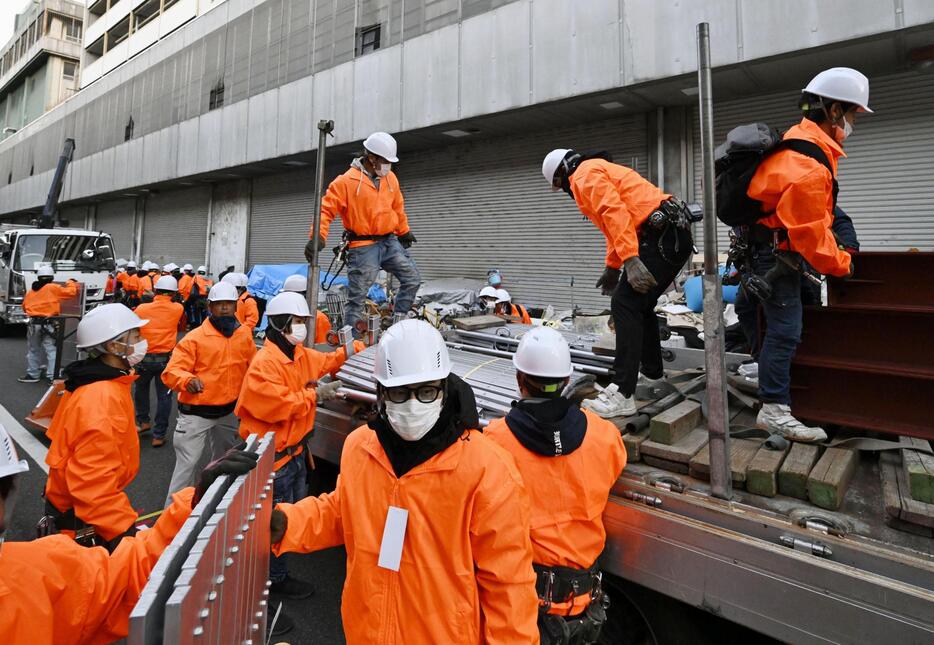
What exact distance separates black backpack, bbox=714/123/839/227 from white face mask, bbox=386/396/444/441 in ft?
7.44

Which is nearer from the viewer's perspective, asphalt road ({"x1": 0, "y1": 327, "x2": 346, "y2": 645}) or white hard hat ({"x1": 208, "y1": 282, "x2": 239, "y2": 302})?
asphalt road ({"x1": 0, "y1": 327, "x2": 346, "y2": 645})

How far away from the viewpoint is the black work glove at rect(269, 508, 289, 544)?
1.94m

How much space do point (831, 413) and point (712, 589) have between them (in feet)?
4.72

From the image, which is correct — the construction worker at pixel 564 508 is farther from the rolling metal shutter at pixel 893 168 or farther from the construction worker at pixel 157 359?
the rolling metal shutter at pixel 893 168

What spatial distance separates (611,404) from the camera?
304 cm

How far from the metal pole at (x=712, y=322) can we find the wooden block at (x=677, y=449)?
27 centimetres

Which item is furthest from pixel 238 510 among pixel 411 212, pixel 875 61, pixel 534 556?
pixel 411 212

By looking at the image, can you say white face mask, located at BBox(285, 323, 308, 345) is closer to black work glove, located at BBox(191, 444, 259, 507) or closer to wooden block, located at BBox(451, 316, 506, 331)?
wooden block, located at BBox(451, 316, 506, 331)

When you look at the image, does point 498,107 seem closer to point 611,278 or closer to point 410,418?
point 611,278

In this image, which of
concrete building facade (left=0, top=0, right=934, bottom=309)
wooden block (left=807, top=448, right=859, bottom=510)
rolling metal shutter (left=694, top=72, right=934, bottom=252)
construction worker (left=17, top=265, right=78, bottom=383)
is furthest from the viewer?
construction worker (left=17, top=265, right=78, bottom=383)

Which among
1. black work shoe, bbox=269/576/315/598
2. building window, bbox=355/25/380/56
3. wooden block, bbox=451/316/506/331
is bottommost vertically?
black work shoe, bbox=269/576/315/598

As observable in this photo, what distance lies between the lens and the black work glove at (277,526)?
194 cm

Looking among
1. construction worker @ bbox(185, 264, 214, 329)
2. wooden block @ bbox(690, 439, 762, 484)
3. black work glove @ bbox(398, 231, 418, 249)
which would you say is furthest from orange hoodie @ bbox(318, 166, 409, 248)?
construction worker @ bbox(185, 264, 214, 329)

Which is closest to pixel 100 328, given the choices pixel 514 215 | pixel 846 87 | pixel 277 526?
pixel 277 526
